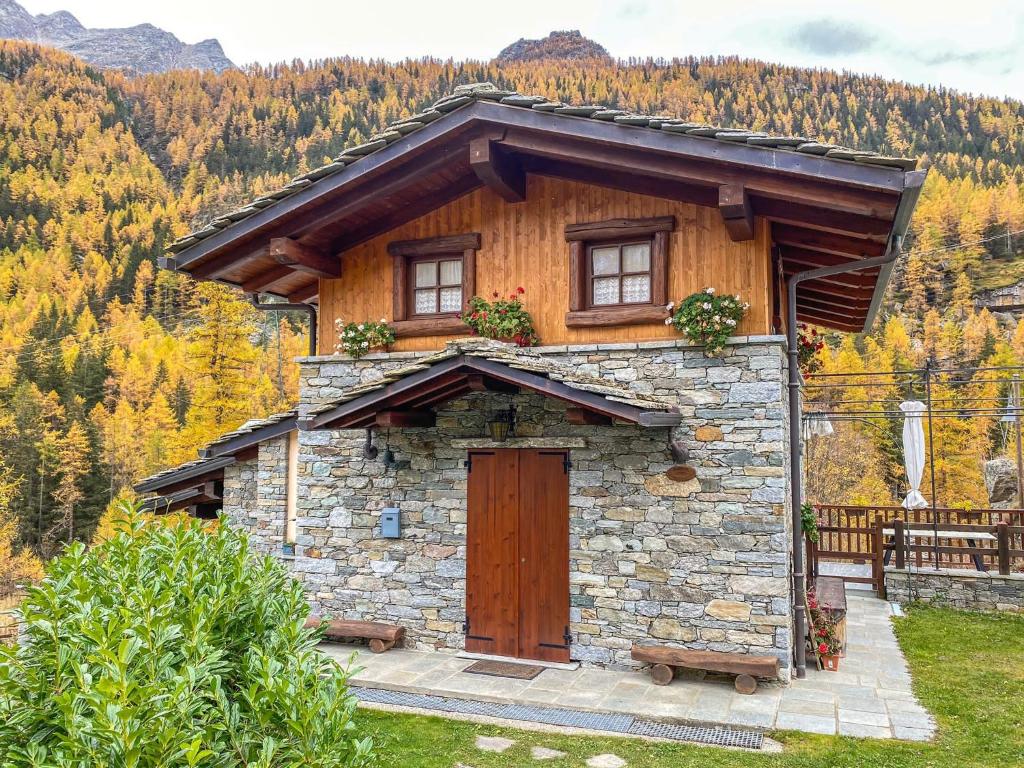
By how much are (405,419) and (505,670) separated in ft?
9.05

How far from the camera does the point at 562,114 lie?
7117mm

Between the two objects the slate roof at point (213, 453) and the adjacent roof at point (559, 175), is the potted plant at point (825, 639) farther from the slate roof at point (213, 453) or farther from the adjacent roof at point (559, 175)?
the slate roof at point (213, 453)

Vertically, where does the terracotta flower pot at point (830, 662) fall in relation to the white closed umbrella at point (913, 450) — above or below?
below

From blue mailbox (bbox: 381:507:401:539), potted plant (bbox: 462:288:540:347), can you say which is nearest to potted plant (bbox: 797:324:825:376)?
potted plant (bbox: 462:288:540:347)

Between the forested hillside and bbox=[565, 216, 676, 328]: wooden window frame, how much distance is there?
61.9ft

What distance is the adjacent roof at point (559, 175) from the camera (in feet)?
21.1

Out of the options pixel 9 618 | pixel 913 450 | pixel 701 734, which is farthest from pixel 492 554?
pixel 9 618

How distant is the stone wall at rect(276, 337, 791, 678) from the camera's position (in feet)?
22.7

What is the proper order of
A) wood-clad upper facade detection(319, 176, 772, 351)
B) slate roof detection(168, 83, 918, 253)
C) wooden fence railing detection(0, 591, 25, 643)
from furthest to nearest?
wood-clad upper facade detection(319, 176, 772, 351) < slate roof detection(168, 83, 918, 253) < wooden fence railing detection(0, 591, 25, 643)

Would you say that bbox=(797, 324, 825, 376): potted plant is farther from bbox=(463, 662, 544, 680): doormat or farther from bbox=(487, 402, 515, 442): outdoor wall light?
bbox=(463, 662, 544, 680): doormat

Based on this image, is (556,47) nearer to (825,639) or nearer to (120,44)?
(120,44)

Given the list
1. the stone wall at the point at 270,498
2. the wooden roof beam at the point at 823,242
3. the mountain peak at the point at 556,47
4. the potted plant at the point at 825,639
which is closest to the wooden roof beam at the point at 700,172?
the wooden roof beam at the point at 823,242

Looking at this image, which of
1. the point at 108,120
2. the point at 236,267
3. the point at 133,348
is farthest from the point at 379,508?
the point at 108,120

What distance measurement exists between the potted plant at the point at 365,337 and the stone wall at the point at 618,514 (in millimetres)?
162
